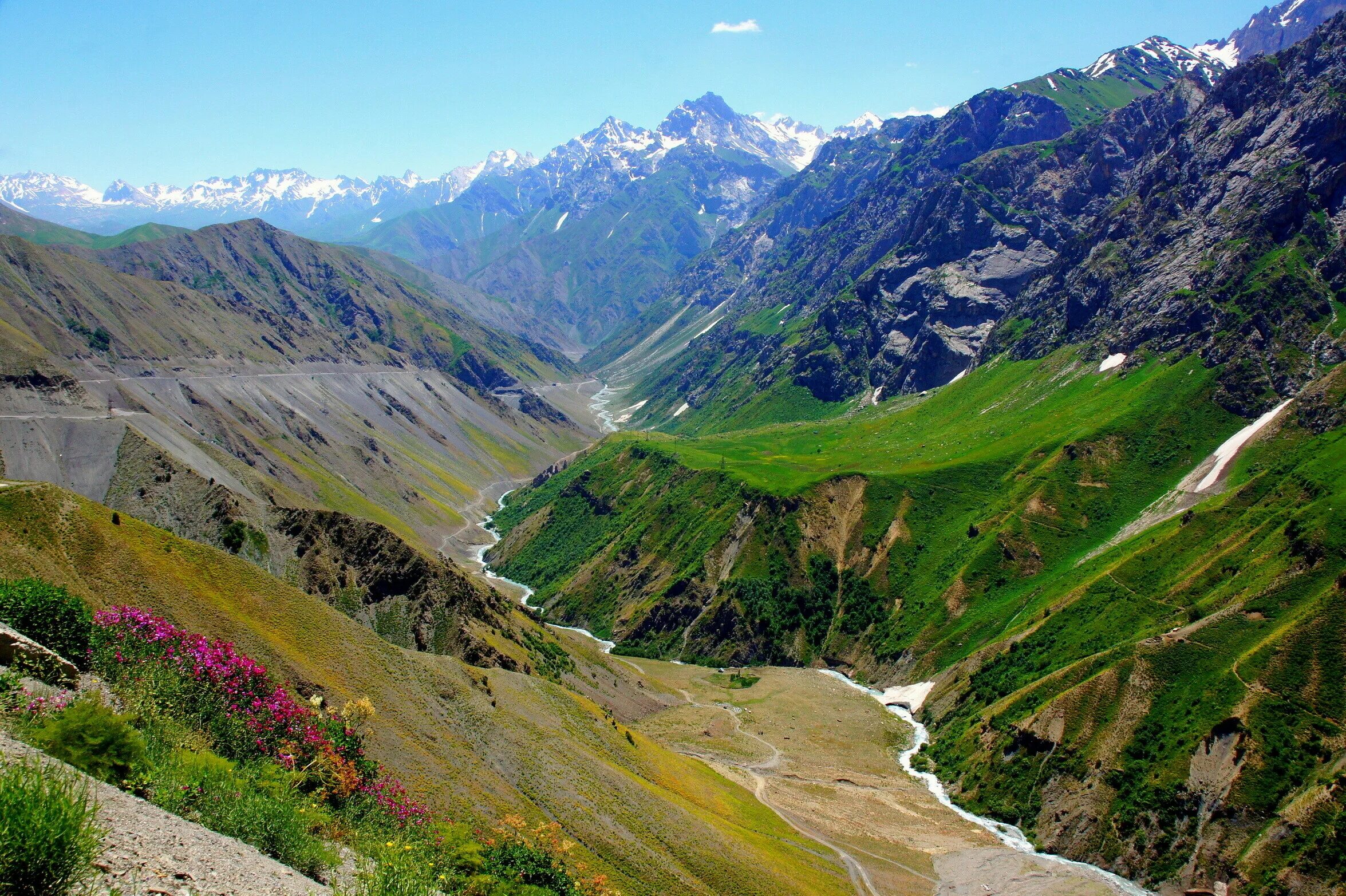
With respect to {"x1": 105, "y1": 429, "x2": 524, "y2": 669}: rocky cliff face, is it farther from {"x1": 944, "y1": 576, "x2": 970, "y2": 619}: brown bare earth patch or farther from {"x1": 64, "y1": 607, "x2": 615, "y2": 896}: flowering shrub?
{"x1": 944, "y1": 576, "x2": 970, "y2": 619}: brown bare earth patch

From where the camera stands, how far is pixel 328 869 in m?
34.4

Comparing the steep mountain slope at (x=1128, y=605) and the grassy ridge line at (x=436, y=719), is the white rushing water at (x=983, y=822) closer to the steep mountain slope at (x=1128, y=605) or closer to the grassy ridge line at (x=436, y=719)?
the steep mountain slope at (x=1128, y=605)

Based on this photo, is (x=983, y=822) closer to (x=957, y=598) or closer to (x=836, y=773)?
(x=836, y=773)

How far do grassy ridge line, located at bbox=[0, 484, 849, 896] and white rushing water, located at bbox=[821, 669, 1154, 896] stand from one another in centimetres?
2804

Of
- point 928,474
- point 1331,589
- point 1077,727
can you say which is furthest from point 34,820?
point 928,474

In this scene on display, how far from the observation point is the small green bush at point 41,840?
20.4 meters

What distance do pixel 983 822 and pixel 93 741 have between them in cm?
9914

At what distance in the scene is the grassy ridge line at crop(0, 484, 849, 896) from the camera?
5722 centimetres

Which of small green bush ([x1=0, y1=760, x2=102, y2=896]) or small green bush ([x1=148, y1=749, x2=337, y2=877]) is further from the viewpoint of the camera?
small green bush ([x1=148, y1=749, x2=337, y2=877])

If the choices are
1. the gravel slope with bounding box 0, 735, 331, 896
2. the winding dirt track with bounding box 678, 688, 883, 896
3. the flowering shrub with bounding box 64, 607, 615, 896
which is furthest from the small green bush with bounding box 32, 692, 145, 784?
the winding dirt track with bounding box 678, 688, 883, 896

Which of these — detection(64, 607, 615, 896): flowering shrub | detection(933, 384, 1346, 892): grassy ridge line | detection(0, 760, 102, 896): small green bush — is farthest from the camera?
detection(933, 384, 1346, 892): grassy ridge line

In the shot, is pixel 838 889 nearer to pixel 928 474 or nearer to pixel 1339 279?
pixel 928 474

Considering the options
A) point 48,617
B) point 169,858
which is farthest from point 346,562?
point 169,858

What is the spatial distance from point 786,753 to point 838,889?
40.6 m
